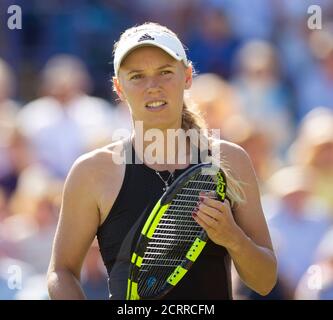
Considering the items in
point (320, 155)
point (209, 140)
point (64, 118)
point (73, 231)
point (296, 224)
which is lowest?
point (73, 231)

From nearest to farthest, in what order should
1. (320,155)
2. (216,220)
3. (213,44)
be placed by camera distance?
(216,220), (320,155), (213,44)

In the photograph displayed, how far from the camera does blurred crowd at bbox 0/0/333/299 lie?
5340mm

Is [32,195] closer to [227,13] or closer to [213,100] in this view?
[213,100]

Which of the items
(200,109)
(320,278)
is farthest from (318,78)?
(320,278)

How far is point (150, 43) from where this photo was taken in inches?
134

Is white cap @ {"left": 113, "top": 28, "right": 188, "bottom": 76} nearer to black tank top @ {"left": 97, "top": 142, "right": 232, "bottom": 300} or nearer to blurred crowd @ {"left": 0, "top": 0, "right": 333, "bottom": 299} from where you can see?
black tank top @ {"left": 97, "top": 142, "right": 232, "bottom": 300}

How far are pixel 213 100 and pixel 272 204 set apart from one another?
1.26 metres

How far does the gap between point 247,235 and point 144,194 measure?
410 millimetres

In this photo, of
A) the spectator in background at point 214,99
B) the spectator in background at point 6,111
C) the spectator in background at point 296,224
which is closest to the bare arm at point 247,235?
the spectator in background at point 296,224

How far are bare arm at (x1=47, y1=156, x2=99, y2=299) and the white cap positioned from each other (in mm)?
427

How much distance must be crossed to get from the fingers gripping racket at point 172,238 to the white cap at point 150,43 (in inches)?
18.5

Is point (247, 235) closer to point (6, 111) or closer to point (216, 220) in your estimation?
point (216, 220)

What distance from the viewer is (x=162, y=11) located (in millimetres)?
8430

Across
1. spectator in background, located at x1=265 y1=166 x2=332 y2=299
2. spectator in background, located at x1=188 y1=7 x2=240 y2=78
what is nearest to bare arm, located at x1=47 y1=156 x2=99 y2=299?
spectator in background, located at x1=265 y1=166 x2=332 y2=299
